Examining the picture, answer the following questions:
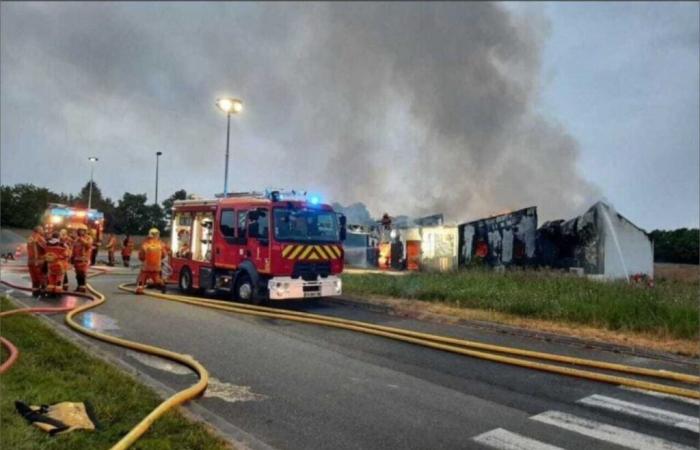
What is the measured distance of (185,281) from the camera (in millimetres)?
14180

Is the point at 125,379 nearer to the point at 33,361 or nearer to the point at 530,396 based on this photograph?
the point at 33,361

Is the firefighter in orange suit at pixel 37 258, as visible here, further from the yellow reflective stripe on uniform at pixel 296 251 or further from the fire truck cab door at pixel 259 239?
the yellow reflective stripe on uniform at pixel 296 251

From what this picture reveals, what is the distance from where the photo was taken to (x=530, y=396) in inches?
225

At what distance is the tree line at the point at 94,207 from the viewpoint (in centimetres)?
721

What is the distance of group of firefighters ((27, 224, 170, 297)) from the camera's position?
12070 millimetres

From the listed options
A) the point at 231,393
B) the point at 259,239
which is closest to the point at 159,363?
the point at 231,393

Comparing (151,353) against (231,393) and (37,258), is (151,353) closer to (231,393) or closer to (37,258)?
(231,393)

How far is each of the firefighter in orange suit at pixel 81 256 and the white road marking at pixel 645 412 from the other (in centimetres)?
1155

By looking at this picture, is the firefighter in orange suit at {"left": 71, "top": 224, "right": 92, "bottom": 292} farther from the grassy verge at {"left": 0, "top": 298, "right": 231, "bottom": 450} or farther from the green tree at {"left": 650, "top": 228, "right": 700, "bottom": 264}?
the green tree at {"left": 650, "top": 228, "right": 700, "bottom": 264}

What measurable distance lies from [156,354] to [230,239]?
5.69m

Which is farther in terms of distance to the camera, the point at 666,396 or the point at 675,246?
the point at 675,246

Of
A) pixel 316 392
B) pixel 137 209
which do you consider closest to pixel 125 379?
pixel 316 392

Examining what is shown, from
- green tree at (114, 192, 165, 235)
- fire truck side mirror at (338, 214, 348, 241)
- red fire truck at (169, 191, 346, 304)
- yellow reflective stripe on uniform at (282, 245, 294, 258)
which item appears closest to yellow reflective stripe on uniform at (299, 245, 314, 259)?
red fire truck at (169, 191, 346, 304)

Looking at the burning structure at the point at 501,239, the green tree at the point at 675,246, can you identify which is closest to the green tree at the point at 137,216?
the burning structure at the point at 501,239
